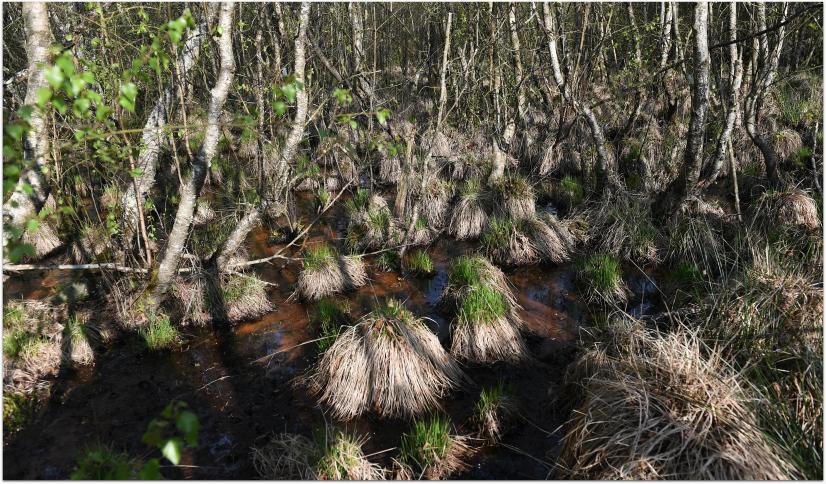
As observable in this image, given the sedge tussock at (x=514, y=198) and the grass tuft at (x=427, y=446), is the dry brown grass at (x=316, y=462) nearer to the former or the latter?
the grass tuft at (x=427, y=446)

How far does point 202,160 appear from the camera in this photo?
19.1 feet

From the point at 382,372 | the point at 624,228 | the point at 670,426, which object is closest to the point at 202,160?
the point at 382,372

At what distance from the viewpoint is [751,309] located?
15.4 feet

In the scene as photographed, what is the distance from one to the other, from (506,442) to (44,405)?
463 centimetres

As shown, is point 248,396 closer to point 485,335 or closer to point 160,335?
point 160,335

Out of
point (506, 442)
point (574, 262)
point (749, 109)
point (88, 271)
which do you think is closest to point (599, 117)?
point (749, 109)

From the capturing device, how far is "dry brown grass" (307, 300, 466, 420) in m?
5.37

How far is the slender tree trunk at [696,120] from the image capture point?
6.81 metres

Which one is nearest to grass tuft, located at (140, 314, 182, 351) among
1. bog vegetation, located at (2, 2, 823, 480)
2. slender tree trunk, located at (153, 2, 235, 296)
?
bog vegetation, located at (2, 2, 823, 480)

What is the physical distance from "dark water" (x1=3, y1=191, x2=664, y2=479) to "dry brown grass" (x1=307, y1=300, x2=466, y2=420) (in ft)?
0.51

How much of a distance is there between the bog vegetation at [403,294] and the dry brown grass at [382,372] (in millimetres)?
23

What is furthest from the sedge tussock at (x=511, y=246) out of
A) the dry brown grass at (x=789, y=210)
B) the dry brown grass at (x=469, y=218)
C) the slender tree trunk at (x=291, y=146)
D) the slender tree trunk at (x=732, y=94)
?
the slender tree trunk at (x=291, y=146)

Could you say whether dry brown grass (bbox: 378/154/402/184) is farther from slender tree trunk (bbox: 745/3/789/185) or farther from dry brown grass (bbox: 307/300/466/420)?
dry brown grass (bbox: 307/300/466/420)

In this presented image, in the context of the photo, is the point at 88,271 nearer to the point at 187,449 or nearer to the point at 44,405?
the point at 44,405
